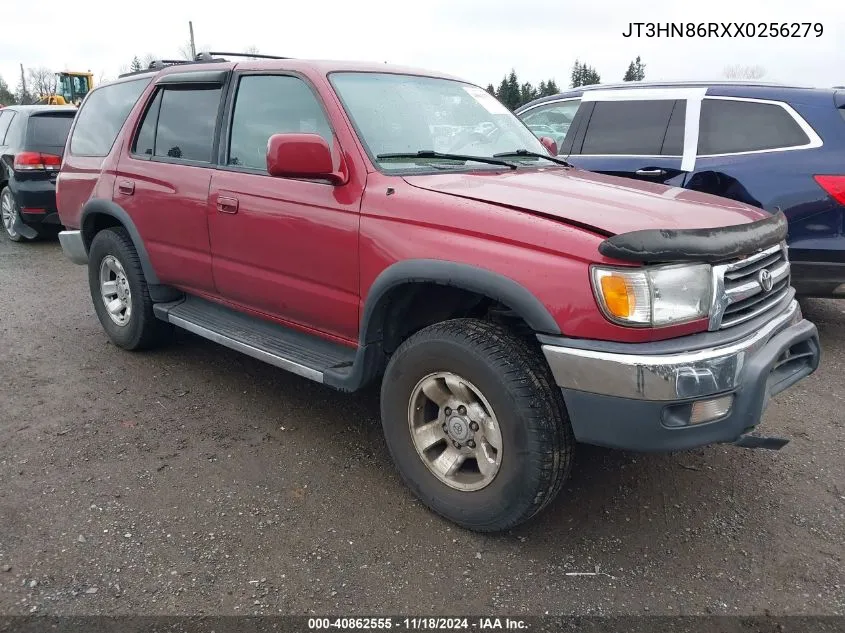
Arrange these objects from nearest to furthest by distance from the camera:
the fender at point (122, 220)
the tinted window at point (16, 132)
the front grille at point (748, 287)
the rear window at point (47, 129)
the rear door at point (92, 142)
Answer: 1. the front grille at point (748, 287)
2. the fender at point (122, 220)
3. the rear door at point (92, 142)
4. the rear window at point (47, 129)
5. the tinted window at point (16, 132)

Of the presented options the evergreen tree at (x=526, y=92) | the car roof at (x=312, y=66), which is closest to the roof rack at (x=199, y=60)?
the car roof at (x=312, y=66)

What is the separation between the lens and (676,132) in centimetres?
519

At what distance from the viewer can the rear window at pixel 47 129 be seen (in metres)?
8.58

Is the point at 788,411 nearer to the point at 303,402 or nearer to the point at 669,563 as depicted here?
the point at 669,563

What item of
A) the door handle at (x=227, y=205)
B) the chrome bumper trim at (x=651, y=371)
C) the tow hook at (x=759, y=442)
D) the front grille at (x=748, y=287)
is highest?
the door handle at (x=227, y=205)

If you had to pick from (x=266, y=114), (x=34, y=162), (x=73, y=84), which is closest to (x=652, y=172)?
(x=266, y=114)

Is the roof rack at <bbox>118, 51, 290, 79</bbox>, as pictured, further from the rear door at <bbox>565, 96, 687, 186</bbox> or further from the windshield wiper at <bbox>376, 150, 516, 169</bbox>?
the rear door at <bbox>565, 96, 687, 186</bbox>

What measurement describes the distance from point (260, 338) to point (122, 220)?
1550mm

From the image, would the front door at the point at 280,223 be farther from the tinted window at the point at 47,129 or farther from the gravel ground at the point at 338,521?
the tinted window at the point at 47,129

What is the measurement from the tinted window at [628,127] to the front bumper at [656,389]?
10.7 feet

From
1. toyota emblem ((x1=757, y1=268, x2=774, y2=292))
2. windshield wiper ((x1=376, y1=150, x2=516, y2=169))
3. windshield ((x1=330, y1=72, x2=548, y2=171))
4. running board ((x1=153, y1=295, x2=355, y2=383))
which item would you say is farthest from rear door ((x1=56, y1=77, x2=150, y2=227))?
toyota emblem ((x1=757, y1=268, x2=774, y2=292))

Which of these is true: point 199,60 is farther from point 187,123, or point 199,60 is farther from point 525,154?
point 525,154

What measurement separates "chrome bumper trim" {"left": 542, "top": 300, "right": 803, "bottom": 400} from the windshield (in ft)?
4.22

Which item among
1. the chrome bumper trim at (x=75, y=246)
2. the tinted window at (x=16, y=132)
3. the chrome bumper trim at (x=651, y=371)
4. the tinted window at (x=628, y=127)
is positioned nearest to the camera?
the chrome bumper trim at (x=651, y=371)
